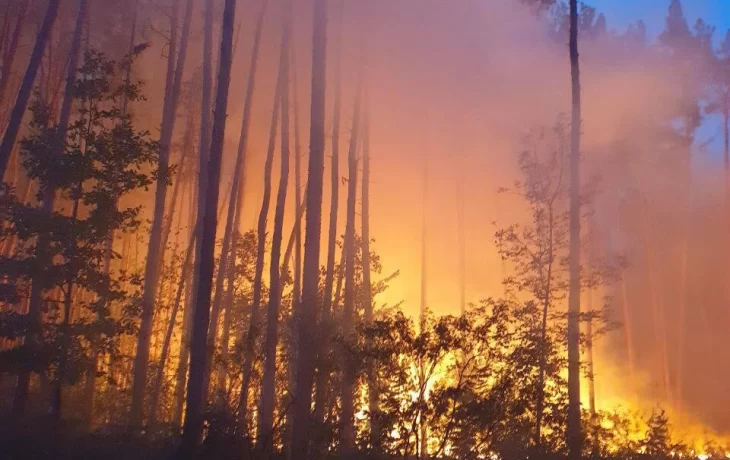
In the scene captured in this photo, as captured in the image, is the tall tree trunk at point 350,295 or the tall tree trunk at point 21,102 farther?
the tall tree trunk at point 350,295

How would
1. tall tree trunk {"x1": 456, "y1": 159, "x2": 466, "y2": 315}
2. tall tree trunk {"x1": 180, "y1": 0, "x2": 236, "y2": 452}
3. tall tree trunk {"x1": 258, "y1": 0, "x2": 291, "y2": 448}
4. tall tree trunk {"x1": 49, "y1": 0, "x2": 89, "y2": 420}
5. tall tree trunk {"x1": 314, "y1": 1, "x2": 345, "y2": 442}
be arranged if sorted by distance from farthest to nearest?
tall tree trunk {"x1": 456, "y1": 159, "x2": 466, "y2": 315} → tall tree trunk {"x1": 258, "y1": 0, "x2": 291, "y2": 448} → tall tree trunk {"x1": 314, "y1": 1, "x2": 345, "y2": 442} → tall tree trunk {"x1": 49, "y1": 0, "x2": 89, "y2": 420} → tall tree trunk {"x1": 180, "y1": 0, "x2": 236, "y2": 452}

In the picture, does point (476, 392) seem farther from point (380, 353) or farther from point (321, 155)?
point (321, 155)

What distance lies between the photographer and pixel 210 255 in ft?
38.2

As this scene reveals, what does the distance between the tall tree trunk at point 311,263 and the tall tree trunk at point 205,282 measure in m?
1.91

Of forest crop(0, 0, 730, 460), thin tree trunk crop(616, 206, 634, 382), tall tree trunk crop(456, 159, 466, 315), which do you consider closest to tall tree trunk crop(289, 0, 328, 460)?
forest crop(0, 0, 730, 460)

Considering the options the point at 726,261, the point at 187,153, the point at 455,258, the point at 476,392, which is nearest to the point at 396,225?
the point at 455,258

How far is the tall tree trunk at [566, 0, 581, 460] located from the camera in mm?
13477

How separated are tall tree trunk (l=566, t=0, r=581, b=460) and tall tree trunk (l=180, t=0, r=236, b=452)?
7860 millimetres

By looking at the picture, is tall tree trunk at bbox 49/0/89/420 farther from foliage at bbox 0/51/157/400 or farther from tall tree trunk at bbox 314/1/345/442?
tall tree trunk at bbox 314/1/345/442

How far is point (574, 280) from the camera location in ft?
48.6

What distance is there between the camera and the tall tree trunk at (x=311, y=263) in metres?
11.9

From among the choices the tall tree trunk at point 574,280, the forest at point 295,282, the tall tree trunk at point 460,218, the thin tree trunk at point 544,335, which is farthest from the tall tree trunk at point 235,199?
the tall tree trunk at point 460,218

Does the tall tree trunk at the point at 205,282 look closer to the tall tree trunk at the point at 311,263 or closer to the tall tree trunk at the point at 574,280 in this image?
the tall tree trunk at the point at 311,263

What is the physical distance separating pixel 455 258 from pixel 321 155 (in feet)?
79.7
